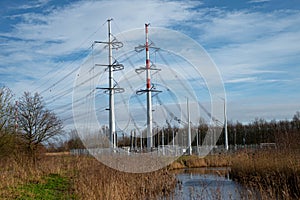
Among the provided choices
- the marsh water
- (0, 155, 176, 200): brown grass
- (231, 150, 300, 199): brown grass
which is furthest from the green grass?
(231, 150, 300, 199): brown grass

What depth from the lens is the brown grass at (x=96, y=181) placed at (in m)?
12.5

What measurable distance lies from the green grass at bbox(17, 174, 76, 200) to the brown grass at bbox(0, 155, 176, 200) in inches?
9.1

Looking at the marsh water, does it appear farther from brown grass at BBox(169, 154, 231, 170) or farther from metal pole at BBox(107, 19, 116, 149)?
metal pole at BBox(107, 19, 116, 149)

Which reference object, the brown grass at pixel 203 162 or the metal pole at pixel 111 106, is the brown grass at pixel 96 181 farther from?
the brown grass at pixel 203 162

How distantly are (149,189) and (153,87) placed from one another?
13943 mm

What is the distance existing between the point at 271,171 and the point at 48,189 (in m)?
9.08

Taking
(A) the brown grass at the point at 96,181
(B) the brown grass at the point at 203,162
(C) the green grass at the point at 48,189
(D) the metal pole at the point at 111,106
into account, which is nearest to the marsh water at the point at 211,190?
(A) the brown grass at the point at 96,181

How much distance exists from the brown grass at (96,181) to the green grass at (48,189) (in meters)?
0.23

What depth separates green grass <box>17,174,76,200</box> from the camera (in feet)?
44.0

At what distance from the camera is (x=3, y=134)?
66.7 feet

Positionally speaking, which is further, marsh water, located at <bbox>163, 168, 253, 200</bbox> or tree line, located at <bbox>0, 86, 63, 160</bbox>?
tree line, located at <bbox>0, 86, 63, 160</bbox>

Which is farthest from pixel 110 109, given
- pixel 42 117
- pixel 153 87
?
pixel 42 117

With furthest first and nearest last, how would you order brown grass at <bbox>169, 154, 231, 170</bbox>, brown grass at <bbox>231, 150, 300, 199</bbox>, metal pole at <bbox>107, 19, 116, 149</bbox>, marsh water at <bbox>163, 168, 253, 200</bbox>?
brown grass at <bbox>169, 154, 231, 170</bbox>
metal pole at <bbox>107, 19, 116, 149</bbox>
brown grass at <bbox>231, 150, 300, 199</bbox>
marsh water at <bbox>163, 168, 253, 200</bbox>

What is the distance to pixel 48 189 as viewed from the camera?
15.4 meters
